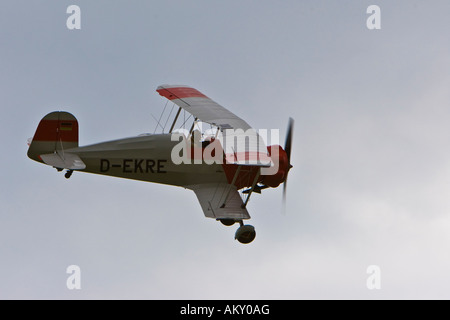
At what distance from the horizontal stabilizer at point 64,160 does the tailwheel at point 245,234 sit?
3.98m

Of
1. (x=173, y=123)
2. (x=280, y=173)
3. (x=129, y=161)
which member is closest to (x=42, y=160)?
(x=129, y=161)

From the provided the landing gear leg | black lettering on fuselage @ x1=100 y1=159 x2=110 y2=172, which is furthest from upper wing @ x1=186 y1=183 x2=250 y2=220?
the landing gear leg

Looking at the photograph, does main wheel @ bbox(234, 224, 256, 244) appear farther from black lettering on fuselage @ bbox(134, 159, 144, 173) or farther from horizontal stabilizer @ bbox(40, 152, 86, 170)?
horizontal stabilizer @ bbox(40, 152, 86, 170)

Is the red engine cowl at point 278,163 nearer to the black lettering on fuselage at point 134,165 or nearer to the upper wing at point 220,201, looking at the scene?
the upper wing at point 220,201

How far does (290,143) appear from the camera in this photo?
23594 mm

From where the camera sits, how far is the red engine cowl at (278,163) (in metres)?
23.9

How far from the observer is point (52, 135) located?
23469 mm

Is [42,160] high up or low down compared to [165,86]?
down

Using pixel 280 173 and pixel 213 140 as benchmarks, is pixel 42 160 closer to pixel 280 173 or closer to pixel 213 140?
pixel 213 140

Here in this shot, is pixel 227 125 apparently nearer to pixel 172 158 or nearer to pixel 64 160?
pixel 172 158

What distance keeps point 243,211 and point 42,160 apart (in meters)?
5.03

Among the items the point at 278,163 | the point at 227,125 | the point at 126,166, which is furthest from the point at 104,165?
the point at 278,163

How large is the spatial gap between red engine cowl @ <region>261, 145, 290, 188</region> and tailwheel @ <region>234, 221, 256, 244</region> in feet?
Result: 6.45

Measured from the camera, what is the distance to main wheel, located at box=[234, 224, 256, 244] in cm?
2233
